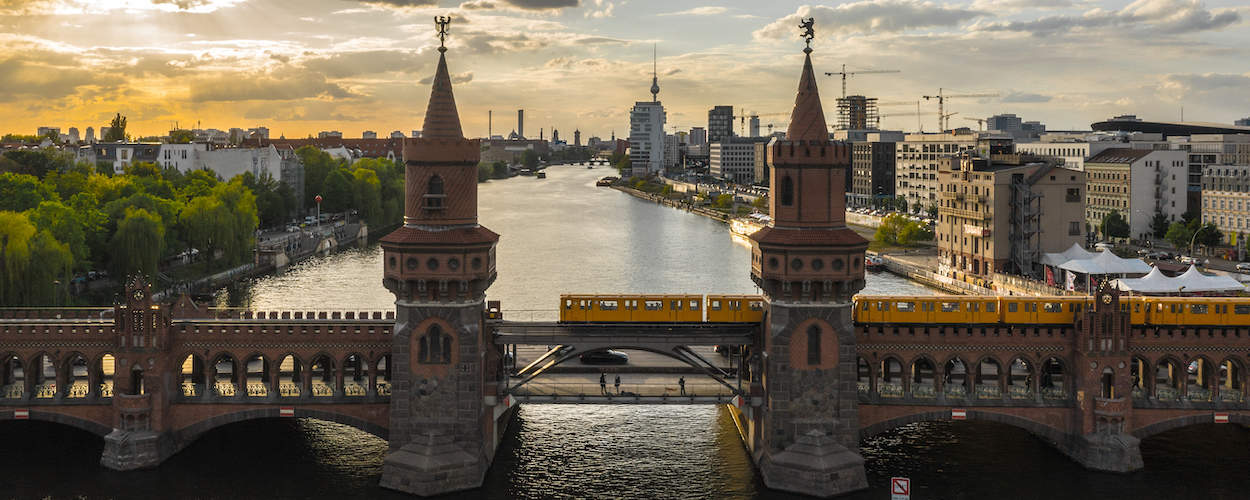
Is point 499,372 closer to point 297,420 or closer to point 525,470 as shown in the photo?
point 525,470

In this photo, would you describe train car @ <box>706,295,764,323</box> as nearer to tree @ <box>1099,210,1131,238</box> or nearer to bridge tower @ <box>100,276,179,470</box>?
bridge tower @ <box>100,276,179,470</box>

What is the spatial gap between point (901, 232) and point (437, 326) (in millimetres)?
120876

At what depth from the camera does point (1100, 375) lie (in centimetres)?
5469

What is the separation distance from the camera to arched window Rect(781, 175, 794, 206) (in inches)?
2156

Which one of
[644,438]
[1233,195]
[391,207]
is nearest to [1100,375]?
[644,438]

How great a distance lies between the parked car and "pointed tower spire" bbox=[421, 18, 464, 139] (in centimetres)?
1809

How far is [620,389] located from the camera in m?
Result: 57.5

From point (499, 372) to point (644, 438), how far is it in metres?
9.52

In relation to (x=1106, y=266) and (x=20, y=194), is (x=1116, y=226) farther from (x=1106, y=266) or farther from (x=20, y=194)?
(x=20, y=194)

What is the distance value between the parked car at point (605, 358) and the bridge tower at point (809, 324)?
1400 cm

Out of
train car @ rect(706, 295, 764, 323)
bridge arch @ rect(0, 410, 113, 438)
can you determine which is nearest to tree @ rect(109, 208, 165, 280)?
bridge arch @ rect(0, 410, 113, 438)

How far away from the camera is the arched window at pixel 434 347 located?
53.2m

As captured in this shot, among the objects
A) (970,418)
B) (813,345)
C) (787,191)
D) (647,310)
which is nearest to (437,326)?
(647,310)

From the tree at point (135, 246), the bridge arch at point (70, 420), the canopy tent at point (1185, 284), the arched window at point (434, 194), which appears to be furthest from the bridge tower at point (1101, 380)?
the tree at point (135, 246)
